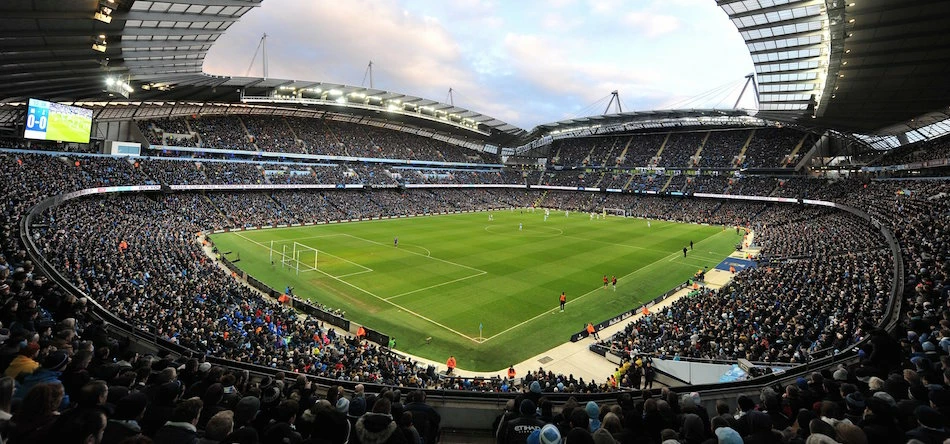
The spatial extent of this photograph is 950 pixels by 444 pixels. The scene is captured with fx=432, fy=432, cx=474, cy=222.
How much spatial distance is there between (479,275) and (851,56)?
26.8 metres

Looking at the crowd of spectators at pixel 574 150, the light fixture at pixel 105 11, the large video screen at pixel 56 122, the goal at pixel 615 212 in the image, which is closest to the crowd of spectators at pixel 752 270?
the large video screen at pixel 56 122

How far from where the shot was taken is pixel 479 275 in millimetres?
32312

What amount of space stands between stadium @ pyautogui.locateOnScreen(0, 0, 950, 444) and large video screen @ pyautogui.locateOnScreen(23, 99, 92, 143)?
22cm

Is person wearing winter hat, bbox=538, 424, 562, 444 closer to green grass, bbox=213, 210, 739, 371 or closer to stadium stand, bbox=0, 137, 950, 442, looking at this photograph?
stadium stand, bbox=0, 137, 950, 442

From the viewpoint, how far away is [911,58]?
24.7 m

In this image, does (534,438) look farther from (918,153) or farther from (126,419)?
(918,153)

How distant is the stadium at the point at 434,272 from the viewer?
5199mm

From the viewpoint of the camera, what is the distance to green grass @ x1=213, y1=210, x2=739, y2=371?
21969 mm

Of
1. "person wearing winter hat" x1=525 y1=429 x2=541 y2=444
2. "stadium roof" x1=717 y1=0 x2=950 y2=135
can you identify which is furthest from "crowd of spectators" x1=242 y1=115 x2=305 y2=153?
"person wearing winter hat" x1=525 y1=429 x2=541 y2=444

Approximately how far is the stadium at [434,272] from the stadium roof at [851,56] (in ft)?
0.77

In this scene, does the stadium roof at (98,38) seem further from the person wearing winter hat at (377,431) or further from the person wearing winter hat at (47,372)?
the person wearing winter hat at (377,431)

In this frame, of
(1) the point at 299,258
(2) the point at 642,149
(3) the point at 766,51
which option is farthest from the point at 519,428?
(2) the point at 642,149

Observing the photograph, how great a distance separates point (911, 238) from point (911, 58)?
36.6 ft

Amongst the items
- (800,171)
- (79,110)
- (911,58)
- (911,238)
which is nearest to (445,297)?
(911,238)
